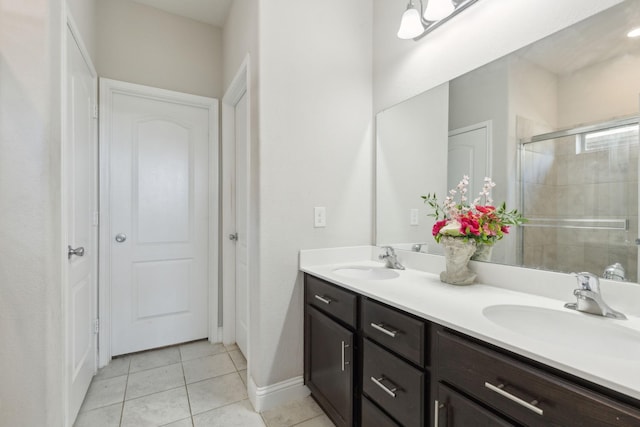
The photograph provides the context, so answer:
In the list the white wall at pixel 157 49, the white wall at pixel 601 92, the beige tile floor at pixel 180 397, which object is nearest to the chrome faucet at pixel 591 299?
the white wall at pixel 601 92

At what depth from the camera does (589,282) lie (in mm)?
957

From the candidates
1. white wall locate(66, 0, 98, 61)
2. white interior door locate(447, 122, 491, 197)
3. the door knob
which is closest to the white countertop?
white interior door locate(447, 122, 491, 197)

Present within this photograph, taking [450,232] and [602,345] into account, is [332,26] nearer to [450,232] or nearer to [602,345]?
[450,232]

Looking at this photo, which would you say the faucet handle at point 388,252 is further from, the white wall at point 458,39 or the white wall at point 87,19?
the white wall at point 87,19

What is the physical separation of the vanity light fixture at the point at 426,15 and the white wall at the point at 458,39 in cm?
4

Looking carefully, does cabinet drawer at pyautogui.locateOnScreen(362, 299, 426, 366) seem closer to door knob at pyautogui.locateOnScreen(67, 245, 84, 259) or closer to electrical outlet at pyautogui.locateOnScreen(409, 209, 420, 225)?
electrical outlet at pyautogui.locateOnScreen(409, 209, 420, 225)

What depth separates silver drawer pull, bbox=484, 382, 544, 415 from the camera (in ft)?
2.26

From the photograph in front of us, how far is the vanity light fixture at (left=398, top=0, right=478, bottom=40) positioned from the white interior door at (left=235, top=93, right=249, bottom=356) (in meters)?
1.27

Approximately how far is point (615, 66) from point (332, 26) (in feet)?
4.78

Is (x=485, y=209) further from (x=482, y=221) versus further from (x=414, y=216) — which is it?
(x=414, y=216)

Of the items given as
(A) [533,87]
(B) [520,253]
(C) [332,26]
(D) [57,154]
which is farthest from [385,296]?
(C) [332,26]

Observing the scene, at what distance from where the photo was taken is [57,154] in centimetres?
135

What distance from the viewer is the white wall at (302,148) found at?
1.71 m

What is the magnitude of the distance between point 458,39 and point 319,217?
119 centimetres
